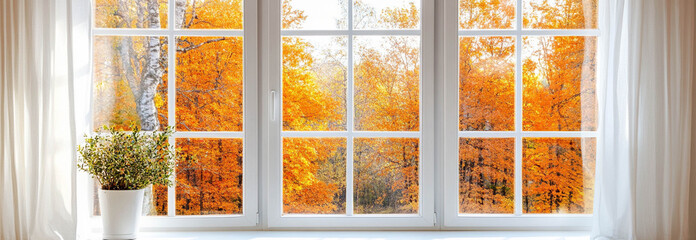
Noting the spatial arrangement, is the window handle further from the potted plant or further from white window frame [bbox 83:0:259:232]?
the potted plant

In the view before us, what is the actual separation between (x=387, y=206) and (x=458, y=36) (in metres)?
0.84

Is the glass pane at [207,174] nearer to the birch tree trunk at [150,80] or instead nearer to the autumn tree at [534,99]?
the birch tree trunk at [150,80]

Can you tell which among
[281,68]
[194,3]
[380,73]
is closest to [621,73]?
[380,73]

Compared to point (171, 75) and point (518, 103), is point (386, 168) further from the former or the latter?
point (171, 75)

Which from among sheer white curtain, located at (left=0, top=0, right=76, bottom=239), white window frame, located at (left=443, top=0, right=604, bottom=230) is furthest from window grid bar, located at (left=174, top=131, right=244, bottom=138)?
white window frame, located at (left=443, top=0, right=604, bottom=230)

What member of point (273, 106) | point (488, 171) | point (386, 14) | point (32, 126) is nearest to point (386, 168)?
point (488, 171)

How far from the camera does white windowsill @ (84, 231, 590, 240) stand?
7.14 ft

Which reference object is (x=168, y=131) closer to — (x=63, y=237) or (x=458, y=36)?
(x=63, y=237)

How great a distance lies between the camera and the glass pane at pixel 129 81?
2238 mm

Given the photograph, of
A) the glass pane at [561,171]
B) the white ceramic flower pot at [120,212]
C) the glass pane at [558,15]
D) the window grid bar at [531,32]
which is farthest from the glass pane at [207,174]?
the glass pane at [558,15]

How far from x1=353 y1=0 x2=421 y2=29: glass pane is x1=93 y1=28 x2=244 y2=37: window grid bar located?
54cm

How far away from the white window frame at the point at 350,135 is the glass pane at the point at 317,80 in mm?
28

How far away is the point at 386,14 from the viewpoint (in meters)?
2.26

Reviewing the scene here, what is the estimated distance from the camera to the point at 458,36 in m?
2.26
